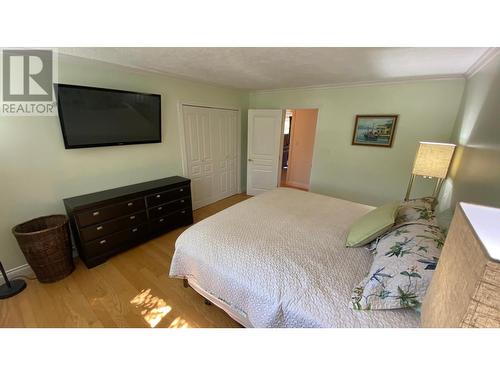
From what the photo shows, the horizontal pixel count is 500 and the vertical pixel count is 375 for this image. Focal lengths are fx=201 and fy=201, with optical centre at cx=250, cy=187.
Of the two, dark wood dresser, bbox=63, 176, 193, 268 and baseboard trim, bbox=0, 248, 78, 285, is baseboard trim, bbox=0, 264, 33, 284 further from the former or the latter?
dark wood dresser, bbox=63, 176, 193, 268

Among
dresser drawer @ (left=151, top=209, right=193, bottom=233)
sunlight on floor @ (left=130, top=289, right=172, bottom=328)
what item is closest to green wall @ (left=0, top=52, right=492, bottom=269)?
dresser drawer @ (left=151, top=209, right=193, bottom=233)

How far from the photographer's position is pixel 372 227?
1501mm

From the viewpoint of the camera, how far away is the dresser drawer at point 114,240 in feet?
7.12

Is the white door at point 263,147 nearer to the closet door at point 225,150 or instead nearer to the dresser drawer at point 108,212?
the closet door at point 225,150

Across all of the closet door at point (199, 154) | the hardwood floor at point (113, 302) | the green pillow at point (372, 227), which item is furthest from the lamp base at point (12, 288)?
the green pillow at point (372, 227)

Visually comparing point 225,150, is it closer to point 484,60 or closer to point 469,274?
point 484,60

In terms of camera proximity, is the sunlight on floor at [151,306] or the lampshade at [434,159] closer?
the sunlight on floor at [151,306]

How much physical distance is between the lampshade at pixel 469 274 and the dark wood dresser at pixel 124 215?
265cm

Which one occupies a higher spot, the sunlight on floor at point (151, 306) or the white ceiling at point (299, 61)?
the white ceiling at point (299, 61)

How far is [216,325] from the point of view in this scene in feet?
5.27

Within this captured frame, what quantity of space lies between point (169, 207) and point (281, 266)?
1995mm
